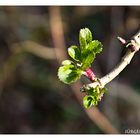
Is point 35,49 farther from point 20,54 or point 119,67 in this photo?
point 119,67

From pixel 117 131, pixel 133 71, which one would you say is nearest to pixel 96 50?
pixel 117 131

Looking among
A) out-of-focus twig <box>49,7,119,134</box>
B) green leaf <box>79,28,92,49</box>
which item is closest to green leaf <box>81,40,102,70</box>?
green leaf <box>79,28,92,49</box>

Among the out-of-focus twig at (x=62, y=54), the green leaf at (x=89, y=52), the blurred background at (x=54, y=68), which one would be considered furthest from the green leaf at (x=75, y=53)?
the blurred background at (x=54, y=68)

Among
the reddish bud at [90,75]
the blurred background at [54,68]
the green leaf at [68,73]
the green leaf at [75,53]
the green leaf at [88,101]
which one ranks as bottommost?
the blurred background at [54,68]

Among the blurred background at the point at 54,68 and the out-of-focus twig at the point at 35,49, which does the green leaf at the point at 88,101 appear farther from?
the out-of-focus twig at the point at 35,49

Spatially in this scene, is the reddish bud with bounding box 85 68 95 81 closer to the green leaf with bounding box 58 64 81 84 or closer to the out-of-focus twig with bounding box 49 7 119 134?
the green leaf with bounding box 58 64 81 84

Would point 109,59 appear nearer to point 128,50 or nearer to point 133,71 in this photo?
point 133,71

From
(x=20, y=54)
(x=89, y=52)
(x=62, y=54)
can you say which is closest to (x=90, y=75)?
(x=89, y=52)
